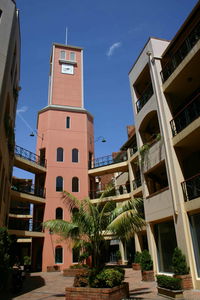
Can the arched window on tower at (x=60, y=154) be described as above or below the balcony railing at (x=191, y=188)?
above

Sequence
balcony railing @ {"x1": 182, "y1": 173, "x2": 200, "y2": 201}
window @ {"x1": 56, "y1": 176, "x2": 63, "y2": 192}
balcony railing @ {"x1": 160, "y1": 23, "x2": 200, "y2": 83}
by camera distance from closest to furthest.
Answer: balcony railing @ {"x1": 182, "y1": 173, "x2": 200, "y2": 201} < balcony railing @ {"x1": 160, "y1": 23, "x2": 200, "y2": 83} < window @ {"x1": 56, "y1": 176, "x2": 63, "y2": 192}

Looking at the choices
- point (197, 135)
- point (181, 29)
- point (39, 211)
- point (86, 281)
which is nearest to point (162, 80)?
point (181, 29)

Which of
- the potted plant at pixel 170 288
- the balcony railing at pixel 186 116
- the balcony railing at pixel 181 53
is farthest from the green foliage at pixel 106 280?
the balcony railing at pixel 181 53

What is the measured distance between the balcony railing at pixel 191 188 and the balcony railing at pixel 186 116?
296 centimetres

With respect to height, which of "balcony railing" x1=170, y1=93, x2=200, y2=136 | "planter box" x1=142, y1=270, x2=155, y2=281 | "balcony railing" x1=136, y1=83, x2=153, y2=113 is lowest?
"planter box" x1=142, y1=270, x2=155, y2=281

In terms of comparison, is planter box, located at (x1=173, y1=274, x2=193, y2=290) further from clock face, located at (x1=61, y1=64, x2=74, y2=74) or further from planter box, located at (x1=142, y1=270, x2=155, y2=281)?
clock face, located at (x1=61, y1=64, x2=74, y2=74)

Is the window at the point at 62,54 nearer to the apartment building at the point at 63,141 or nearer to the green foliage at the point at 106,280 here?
the apartment building at the point at 63,141

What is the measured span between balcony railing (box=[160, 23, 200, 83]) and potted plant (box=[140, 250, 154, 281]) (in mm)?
11090

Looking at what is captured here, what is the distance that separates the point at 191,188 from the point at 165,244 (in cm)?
429

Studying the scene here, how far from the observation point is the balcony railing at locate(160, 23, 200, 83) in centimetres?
1440

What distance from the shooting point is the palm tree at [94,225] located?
11.6m

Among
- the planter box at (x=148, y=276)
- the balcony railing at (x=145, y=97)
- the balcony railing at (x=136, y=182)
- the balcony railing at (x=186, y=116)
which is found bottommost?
the planter box at (x=148, y=276)

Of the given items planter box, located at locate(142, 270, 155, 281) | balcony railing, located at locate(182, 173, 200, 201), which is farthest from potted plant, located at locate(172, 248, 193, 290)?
planter box, located at locate(142, 270, 155, 281)

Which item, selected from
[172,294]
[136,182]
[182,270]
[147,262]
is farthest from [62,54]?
[172,294]
